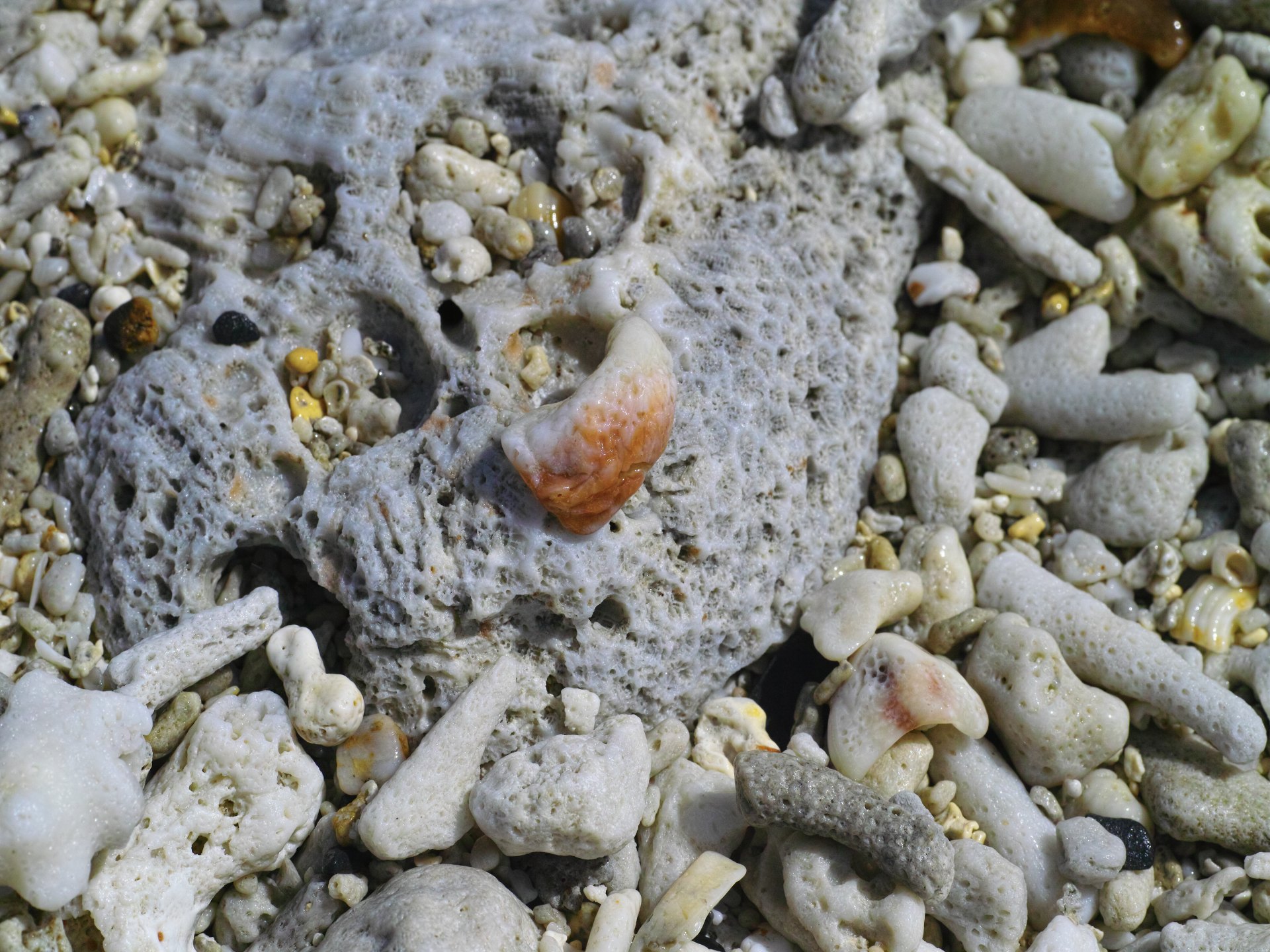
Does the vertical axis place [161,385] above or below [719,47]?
below

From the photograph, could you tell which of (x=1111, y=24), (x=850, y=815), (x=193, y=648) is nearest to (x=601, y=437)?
(x=850, y=815)

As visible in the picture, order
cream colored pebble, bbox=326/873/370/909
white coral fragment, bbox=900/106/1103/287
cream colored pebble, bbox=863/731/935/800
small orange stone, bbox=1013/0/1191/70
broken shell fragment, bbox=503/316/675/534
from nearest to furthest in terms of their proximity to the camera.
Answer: broken shell fragment, bbox=503/316/675/534
cream colored pebble, bbox=326/873/370/909
cream colored pebble, bbox=863/731/935/800
white coral fragment, bbox=900/106/1103/287
small orange stone, bbox=1013/0/1191/70

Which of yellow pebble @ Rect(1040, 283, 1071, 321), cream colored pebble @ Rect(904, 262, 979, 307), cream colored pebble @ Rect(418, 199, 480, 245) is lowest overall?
yellow pebble @ Rect(1040, 283, 1071, 321)

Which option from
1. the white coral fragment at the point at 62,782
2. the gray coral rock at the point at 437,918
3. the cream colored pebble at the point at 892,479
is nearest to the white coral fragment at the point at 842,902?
the gray coral rock at the point at 437,918

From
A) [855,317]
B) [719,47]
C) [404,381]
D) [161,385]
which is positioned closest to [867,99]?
[719,47]

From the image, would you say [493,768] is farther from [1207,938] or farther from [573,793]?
[1207,938]

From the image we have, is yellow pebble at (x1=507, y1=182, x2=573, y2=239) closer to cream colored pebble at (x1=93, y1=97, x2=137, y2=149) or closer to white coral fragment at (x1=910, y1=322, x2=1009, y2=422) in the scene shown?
white coral fragment at (x1=910, y1=322, x2=1009, y2=422)

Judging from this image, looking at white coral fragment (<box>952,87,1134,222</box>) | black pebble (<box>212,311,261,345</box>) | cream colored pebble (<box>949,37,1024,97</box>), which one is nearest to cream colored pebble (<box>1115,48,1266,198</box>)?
white coral fragment (<box>952,87,1134,222</box>)
